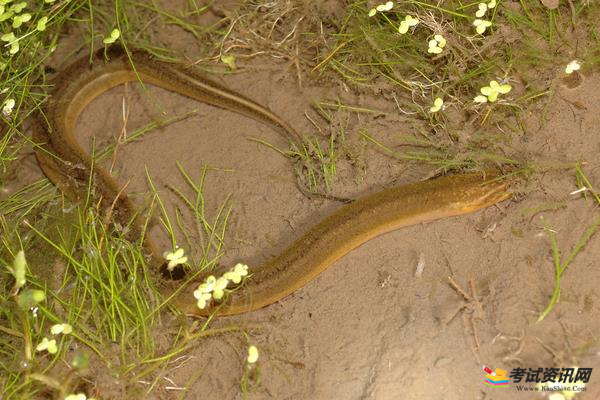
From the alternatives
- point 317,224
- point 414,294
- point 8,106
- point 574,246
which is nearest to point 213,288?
point 317,224

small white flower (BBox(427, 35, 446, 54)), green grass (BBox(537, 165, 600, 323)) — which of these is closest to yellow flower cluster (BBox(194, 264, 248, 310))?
green grass (BBox(537, 165, 600, 323))

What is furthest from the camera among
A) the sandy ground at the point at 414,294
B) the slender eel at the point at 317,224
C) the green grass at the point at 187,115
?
the slender eel at the point at 317,224

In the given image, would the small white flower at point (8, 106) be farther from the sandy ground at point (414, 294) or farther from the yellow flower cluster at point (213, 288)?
the yellow flower cluster at point (213, 288)

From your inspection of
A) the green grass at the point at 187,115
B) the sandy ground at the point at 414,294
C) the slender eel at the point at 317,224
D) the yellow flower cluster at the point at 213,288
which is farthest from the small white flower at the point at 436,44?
the yellow flower cluster at the point at 213,288

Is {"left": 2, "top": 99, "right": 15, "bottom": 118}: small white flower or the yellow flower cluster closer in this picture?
the yellow flower cluster

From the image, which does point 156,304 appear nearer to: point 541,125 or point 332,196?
point 332,196

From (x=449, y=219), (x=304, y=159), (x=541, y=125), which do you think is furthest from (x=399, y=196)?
(x=541, y=125)

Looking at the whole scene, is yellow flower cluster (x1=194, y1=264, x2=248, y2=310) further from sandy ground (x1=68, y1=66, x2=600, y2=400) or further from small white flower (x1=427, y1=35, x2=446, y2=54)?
small white flower (x1=427, y1=35, x2=446, y2=54)

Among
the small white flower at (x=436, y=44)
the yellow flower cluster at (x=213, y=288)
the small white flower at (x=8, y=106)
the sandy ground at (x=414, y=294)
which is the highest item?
the small white flower at (x=8, y=106)

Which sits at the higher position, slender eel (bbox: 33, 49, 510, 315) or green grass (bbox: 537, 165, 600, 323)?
slender eel (bbox: 33, 49, 510, 315)
